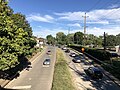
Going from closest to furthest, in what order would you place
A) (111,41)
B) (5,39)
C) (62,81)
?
1. (5,39)
2. (62,81)
3. (111,41)

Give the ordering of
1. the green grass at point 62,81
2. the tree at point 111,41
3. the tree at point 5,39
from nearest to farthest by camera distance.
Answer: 1. the tree at point 5,39
2. the green grass at point 62,81
3. the tree at point 111,41

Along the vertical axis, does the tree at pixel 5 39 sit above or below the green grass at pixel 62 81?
above


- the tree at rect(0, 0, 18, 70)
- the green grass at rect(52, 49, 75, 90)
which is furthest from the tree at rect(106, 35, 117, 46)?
the tree at rect(0, 0, 18, 70)

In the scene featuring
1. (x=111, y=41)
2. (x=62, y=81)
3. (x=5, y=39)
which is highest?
(x=111, y=41)

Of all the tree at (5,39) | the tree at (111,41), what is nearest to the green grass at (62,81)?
the tree at (5,39)

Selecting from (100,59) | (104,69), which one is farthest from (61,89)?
(100,59)

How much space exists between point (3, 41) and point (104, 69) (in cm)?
2958

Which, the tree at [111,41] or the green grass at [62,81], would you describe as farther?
the tree at [111,41]

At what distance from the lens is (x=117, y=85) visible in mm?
33750

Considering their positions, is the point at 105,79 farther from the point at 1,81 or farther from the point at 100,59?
the point at 100,59

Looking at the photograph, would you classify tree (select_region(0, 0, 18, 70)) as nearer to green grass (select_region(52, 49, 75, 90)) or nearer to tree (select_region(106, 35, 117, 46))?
green grass (select_region(52, 49, 75, 90))

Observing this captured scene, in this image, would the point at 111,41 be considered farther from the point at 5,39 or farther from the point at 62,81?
the point at 5,39

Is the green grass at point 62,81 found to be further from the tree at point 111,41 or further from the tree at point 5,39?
the tree at point 111,41

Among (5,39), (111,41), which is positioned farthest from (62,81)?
(111,41)
